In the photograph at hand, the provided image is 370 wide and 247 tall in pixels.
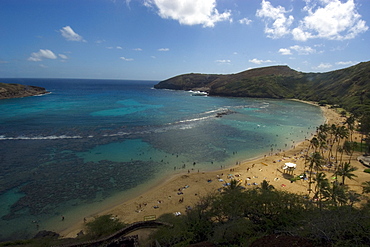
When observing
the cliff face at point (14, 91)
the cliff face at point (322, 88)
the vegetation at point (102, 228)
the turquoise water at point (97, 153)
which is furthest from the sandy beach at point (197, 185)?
the cliff face at point (14, 91)

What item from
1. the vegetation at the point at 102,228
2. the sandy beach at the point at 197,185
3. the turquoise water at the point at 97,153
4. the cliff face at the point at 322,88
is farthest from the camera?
the cliff face at the point at 322,88

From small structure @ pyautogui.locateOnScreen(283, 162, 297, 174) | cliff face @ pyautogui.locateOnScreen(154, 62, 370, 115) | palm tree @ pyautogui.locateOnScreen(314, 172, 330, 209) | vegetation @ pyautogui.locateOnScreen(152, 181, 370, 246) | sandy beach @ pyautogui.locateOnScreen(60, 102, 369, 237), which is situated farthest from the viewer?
cliff face @ pyautogui.locateOnScreen(154, 62, 370, 115)


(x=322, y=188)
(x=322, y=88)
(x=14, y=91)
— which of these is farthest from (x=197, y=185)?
(x=14, y=91)

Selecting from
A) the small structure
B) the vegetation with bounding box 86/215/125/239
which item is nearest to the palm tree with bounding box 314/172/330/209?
the small structure

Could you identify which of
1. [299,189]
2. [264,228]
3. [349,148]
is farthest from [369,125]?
[264,228]

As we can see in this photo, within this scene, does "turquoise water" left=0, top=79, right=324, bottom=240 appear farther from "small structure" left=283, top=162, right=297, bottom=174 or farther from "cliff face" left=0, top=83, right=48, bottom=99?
"cliff face" left=0, top=83, right=48, bottom=99

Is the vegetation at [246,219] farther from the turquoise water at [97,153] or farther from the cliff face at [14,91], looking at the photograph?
the cliff face at [14,91]
